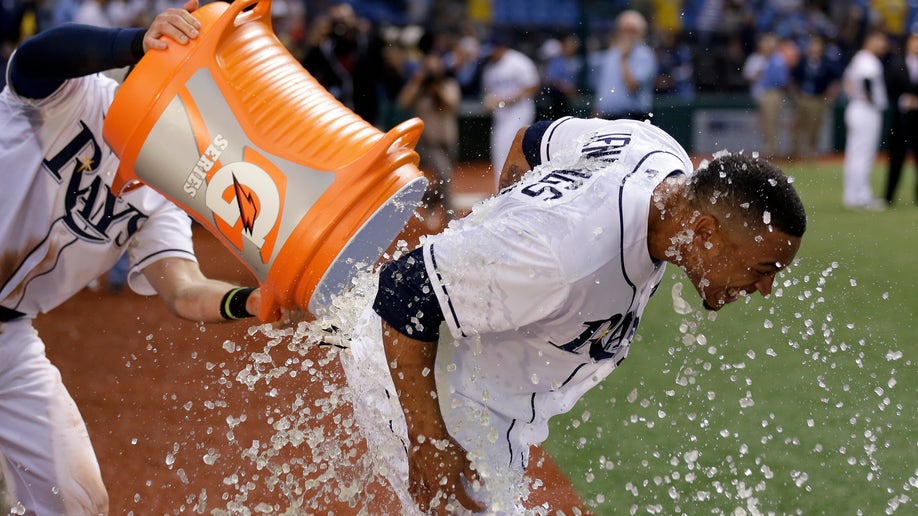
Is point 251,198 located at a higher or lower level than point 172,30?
lower

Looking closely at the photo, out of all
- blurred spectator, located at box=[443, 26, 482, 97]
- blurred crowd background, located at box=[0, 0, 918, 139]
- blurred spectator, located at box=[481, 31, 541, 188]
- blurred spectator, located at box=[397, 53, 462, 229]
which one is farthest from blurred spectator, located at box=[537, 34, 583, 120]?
blurred spectator, located at box=[397, 53, 462, 229]

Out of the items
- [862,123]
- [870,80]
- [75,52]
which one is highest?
[75,52]

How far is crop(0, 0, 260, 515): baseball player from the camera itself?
3.10 meters

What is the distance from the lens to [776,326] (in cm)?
662

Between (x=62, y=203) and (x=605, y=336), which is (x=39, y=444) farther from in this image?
(x=605, y=336)

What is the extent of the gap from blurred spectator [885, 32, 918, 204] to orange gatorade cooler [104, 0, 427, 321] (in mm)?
10462

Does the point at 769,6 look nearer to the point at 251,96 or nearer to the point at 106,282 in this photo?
the point at 106,282

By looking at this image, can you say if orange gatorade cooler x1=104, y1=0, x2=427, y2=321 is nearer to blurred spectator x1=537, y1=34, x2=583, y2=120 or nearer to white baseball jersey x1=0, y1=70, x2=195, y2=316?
white baseball jersey x1=0, y1=70, x2=195, y2=316

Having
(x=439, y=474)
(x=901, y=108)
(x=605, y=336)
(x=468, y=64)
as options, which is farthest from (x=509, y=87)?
(x=439, y=474)

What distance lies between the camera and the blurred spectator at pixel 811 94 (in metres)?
17.3

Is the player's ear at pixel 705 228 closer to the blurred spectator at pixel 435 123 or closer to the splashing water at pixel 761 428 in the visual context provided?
the splashing water at pixel 761 428

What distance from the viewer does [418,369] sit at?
2.62 metres

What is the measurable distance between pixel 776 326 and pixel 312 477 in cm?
357

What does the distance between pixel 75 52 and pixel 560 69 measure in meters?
14.4
